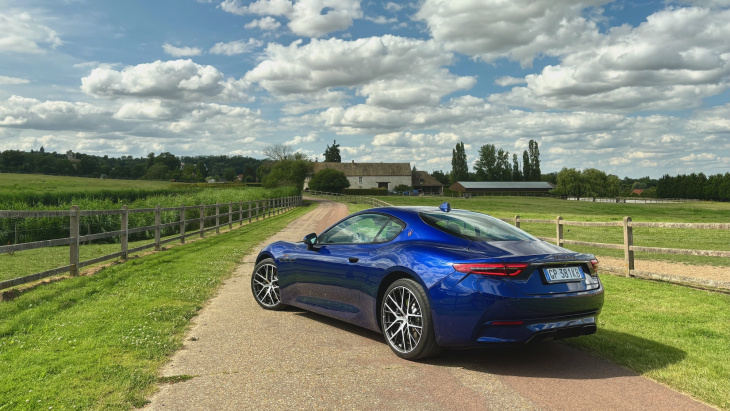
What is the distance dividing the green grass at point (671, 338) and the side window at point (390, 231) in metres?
2.18

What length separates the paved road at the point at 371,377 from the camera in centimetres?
379

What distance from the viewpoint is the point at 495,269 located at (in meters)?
4.37

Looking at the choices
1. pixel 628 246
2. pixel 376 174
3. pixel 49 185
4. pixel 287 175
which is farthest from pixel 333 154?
pixel 628 246

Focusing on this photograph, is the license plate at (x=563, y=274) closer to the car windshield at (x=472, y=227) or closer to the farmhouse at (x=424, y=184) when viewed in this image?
the car windshield at (x=472, y=227)

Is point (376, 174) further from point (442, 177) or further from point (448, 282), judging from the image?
point (448, 282)

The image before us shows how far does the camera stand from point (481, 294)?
14.1 feet

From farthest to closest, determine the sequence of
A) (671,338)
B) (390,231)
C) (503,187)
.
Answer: (503,187) → (671,338) → (390,231)

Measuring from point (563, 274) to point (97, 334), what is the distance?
470 cm

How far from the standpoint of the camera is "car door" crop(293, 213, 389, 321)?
18.1ft

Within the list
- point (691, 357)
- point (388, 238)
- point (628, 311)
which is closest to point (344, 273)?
point (388, 238)

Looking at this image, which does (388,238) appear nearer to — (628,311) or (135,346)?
(135,346)

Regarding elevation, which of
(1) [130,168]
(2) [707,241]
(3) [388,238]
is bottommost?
(2) [707,241]

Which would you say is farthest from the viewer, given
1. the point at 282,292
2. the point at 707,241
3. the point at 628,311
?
the point at 707,241

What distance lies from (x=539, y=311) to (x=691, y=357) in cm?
179
